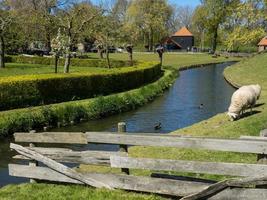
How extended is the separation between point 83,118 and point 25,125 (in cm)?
428

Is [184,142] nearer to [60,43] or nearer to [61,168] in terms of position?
[61,168]

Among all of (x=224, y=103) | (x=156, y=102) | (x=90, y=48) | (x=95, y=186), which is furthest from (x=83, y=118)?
(x=90, y=48)

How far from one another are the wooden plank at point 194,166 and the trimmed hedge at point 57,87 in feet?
53.1

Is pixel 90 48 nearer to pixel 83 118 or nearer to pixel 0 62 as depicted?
pixel 0 62

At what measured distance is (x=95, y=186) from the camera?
8984 millimetres

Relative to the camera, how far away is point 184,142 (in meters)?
8.17

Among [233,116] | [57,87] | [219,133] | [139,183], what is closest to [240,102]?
[233,116]

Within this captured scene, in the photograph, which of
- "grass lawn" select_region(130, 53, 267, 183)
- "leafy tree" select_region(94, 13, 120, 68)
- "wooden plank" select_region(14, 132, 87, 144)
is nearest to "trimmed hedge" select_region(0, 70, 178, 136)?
"grass lawn" select_region(130, 53, 267, 183)

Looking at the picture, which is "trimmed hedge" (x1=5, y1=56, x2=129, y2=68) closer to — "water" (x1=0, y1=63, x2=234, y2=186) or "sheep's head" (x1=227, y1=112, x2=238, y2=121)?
"water" (x1=0, y1=63, x2=234, y2=186)

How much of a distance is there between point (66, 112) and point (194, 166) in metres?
17.1

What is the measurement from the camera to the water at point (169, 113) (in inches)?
755

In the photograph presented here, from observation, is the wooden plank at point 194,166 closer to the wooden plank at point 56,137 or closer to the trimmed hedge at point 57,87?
the wooden plank at point 56,137

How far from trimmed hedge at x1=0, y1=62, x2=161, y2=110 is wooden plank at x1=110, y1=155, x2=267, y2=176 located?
16.2 metres

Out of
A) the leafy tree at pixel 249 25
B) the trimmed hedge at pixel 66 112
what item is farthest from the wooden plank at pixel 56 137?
the leafy tree at pixel 249 25
